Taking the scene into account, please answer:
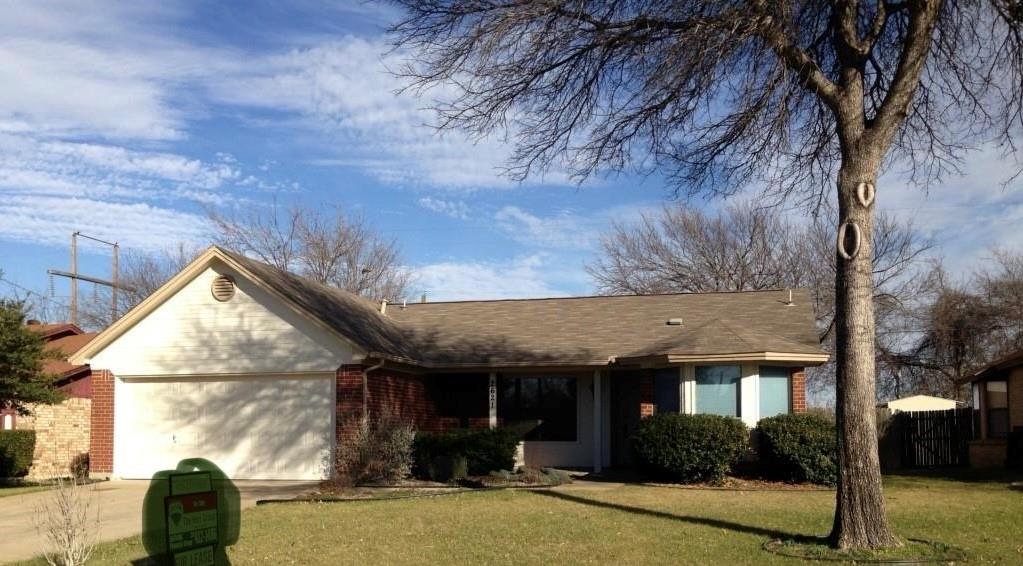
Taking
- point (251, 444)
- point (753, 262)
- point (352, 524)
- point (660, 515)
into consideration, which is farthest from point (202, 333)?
point (753, 262)

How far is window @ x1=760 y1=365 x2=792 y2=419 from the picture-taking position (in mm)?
19844

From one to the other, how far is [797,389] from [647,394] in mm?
3106

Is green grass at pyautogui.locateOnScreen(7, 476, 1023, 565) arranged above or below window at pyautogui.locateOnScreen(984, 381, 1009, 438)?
below

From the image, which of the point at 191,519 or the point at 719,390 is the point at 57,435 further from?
the point at 191,519

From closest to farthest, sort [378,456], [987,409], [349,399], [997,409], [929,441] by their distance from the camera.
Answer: [378,456], [349,399], [929,441], [997,409], [987,409]

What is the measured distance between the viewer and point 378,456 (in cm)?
1889

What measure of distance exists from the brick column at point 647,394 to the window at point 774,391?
230 cm

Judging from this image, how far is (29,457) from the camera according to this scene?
24.1m

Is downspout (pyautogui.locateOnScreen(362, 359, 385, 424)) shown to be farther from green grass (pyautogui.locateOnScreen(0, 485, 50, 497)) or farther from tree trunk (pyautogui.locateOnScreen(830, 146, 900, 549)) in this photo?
tree trunk (pyautogui.locateOnScreen(830, 146, 900, 549))

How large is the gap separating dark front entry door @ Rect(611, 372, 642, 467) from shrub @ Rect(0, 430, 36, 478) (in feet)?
47.3

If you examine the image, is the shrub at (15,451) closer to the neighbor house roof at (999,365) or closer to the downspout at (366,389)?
the downspout at (366,389)

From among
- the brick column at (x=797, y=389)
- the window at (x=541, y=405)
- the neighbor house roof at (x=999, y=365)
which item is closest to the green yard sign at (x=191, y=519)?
the brick column at (x=797, y=389)

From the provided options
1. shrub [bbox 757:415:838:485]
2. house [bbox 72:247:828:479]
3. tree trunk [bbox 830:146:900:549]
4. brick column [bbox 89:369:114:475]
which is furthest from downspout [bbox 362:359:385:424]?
tree trunk [bbox 830:146:900:549]

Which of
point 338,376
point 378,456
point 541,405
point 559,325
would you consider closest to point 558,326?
point 559,325
